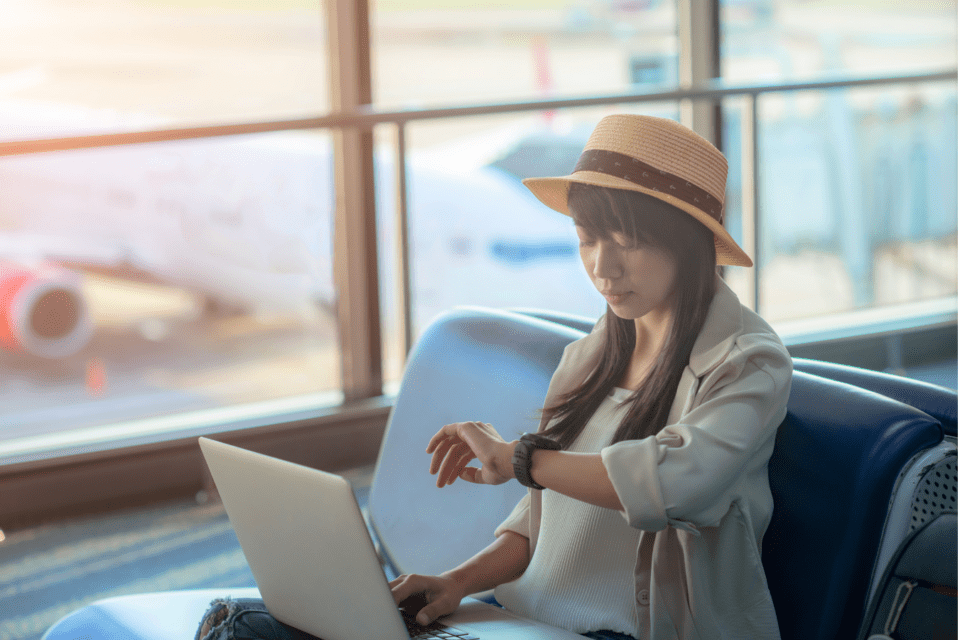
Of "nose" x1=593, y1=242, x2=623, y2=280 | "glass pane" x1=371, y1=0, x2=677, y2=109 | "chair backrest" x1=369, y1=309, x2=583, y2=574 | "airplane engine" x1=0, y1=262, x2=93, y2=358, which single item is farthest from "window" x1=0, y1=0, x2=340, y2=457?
"nose" x1=593, y1=242, x2=623, y2=280

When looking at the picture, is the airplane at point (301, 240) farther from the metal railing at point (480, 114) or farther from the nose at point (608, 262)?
the nose at point (608, 262)

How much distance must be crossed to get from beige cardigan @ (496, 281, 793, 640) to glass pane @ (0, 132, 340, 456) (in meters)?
1.82

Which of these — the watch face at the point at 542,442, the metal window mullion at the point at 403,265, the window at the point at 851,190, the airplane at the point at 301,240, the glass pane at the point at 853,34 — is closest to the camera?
the watch face at the point at 542,442

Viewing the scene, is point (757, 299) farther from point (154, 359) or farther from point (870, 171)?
point (154, 359)

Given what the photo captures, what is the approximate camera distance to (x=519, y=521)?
1.32 m

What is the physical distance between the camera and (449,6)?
13.4 ft

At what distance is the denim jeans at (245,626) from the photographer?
1128 mm

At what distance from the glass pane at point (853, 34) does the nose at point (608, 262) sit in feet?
9.92

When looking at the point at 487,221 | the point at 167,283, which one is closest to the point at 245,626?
the point at 487,221

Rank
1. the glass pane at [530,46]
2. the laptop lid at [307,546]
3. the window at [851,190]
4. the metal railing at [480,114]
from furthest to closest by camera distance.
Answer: the glass pane at [530,46] < the window at [851,190] < the metal railing at [480,114] < the laptop lid at [307,546]

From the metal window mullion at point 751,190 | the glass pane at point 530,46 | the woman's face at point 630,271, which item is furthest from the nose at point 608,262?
the glass pane at point 530,46

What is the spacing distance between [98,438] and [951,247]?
2891 mm

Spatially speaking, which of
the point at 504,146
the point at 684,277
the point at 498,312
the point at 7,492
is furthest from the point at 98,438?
the point at 684,277

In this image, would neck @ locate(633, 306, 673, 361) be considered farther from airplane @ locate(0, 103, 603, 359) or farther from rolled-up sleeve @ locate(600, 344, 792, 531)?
airplane @ locate(0, 103, 603, 359)
